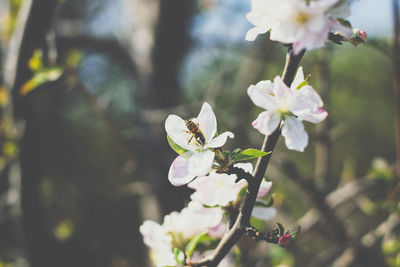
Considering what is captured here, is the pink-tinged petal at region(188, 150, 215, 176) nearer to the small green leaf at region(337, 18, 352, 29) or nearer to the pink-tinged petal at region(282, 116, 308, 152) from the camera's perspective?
the pink-tinged petal at region(282, 116, 308, 152)

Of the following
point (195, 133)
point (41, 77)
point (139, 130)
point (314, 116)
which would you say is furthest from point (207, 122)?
point (139, 130)

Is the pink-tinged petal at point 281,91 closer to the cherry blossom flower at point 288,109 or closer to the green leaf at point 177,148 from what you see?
the cherry blossom flower at point 288,109

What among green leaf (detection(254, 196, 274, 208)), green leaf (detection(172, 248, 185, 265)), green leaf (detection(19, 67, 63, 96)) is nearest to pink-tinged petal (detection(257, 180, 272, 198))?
green leaf (detection(254, 196, 274, 208))

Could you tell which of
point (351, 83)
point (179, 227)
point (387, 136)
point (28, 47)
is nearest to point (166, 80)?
point (351, 83)

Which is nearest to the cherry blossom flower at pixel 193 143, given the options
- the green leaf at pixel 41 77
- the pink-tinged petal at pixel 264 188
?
the pink-tinged petal at pixel 264 188

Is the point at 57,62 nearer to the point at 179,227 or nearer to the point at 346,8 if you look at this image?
the point at 179,227
